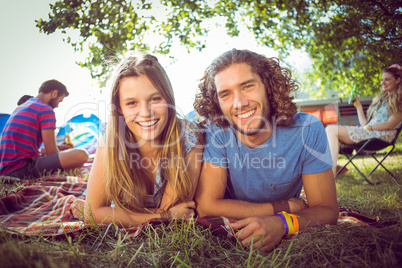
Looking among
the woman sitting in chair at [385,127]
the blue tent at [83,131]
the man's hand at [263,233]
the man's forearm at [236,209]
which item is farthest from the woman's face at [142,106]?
the blue tent at [83,131]

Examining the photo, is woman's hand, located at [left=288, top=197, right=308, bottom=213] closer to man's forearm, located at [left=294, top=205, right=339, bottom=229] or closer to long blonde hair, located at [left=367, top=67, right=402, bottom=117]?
man's forearm, located at [left=294, top=205, right=339, bottom=229]

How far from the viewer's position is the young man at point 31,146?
393 centimetres

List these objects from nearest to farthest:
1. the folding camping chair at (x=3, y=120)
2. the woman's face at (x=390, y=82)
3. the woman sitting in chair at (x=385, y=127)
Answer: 1. the woman sitting in chair at (x=385, y=127)
2. the woman's face at (x=390, y=82)
3. the folding camping chair at (x=3, y=120)

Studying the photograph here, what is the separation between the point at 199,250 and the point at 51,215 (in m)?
1.68

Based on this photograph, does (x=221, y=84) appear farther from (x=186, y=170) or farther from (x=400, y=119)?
(x=400, y=119)

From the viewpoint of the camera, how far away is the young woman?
2072 mm

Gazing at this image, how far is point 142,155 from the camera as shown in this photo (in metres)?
2.39

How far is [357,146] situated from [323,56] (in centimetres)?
248

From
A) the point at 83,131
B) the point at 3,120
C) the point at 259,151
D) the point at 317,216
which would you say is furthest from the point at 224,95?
the point at 3,120

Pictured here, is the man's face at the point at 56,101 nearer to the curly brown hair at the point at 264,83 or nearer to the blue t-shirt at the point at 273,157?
the curly brown hair at the point at 264,83

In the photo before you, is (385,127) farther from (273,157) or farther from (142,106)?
(142,106)

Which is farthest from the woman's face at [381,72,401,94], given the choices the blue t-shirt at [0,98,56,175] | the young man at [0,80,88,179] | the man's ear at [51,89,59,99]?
the man's ear at [51,89,59,99]

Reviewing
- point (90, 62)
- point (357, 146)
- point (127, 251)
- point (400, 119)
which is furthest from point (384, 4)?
point (90, 62)

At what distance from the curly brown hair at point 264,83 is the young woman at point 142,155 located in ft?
Answer: 1.03
